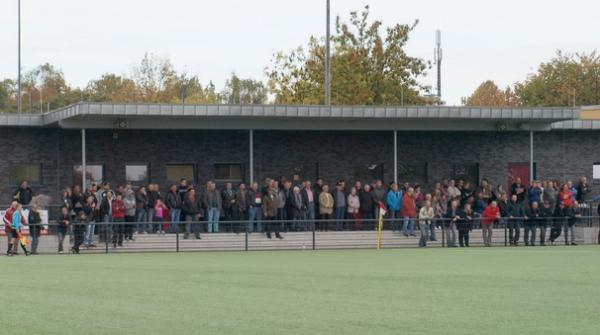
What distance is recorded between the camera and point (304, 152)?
4184cm

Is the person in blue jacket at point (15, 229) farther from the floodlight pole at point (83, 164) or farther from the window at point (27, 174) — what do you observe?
the window at point (27, 174)

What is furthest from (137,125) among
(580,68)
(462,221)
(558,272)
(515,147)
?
(580,68)

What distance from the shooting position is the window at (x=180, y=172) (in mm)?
40719

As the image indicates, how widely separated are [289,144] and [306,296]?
2515 centimetres

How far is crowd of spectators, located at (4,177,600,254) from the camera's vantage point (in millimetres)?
34406

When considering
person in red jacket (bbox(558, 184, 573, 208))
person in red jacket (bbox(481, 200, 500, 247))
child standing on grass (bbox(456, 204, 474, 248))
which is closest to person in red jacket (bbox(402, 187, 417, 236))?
child standing on grass (bbox(456, 204, 474, 248))

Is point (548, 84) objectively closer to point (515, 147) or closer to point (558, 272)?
point (515, 147)

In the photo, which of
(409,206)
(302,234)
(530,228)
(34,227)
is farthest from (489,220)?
(34,227)

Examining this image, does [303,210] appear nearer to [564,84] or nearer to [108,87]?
[564,84]

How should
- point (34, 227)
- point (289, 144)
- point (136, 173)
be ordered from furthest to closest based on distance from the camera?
point (289, 144), point (136, 173), point (34, 227)

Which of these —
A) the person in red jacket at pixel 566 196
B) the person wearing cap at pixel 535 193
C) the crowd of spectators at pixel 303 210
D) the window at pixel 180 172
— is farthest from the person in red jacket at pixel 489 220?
the window at pixel 180 172

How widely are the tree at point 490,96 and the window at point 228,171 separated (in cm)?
7425

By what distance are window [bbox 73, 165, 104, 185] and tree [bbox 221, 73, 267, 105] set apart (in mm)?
80906

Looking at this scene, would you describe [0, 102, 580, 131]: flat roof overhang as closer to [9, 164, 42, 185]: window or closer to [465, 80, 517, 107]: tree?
[9, 164, 42, 185]: window
